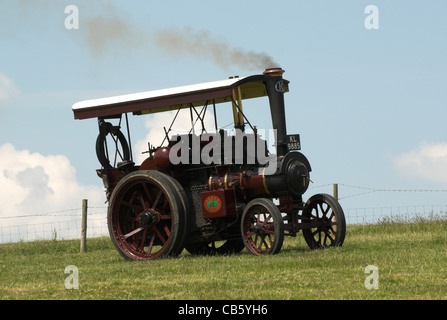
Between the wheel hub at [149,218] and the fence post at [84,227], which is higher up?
the wheel hub at [149,218]

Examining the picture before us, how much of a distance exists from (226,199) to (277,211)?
1155mm

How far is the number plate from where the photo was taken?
13211 millimetres

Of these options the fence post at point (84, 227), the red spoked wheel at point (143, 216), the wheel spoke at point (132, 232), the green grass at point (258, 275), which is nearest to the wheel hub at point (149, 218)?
the red spoked wheel at point (143, 216)

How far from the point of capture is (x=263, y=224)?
41.7 feet

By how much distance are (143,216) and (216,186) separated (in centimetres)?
152

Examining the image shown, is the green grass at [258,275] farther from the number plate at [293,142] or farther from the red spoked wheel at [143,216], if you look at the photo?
the number plate at [293,142]

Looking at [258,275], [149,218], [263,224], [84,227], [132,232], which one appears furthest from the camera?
[84,227]

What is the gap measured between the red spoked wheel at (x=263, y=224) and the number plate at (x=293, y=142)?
1.15m

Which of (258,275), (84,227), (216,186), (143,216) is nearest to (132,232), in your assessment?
(143,216)

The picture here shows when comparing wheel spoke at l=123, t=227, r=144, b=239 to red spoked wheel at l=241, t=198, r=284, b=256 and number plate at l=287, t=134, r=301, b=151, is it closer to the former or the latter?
red spoked wheel at l=241, t=198, r=284, b=256

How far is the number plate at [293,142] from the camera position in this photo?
43.3 ft

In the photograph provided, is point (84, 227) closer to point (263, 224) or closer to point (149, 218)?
point (149, 218)

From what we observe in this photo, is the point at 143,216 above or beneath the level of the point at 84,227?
above
